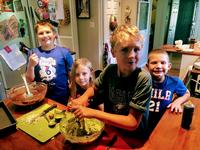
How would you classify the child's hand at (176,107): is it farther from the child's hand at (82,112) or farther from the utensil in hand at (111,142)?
the child's hand at (82,112)

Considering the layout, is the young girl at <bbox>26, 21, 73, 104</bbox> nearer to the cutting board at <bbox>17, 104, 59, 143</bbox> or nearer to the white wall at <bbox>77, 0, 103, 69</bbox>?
the cutting board at <bbox>17, 104, 59, 143</bbox>

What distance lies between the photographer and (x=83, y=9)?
10.9 ft

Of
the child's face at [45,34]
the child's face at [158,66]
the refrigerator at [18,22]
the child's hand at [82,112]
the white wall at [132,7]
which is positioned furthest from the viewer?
the white wall at [132,7]

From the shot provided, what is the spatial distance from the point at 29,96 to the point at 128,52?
820 millimetres

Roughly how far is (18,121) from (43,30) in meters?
0.79

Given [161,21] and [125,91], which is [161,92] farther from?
[161,21]

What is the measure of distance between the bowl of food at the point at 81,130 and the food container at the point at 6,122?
281 millimetres

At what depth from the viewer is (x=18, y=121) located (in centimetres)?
108

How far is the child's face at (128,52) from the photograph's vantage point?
0.85 meters

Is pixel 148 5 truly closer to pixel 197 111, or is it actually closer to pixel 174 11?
pixel 174 11

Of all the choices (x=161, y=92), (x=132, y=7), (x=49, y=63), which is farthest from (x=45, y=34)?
(x=132, y=7)

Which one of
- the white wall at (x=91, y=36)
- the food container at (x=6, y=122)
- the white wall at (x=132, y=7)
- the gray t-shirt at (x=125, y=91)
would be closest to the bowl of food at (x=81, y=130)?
the gray t-shirt at (x=125, y=91)

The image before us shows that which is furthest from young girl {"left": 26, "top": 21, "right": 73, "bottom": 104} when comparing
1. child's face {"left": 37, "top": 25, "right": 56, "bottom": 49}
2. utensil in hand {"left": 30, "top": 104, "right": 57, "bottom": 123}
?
utensil in hand {"left": 30, "top": 104, "right": 57, "bottom": 123}

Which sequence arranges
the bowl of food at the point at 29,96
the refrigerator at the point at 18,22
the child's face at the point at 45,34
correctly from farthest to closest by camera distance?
the refrigerator at the point at 18,22, the child's face at the point at 45,34, the bowl of food at the point at 29,96
